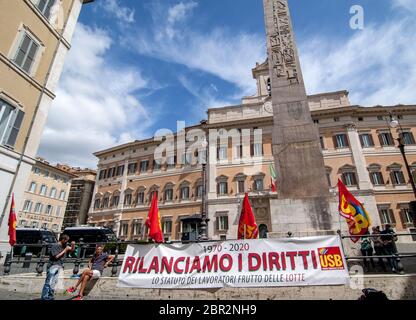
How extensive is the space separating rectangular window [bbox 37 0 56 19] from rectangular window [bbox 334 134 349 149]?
27.1 m

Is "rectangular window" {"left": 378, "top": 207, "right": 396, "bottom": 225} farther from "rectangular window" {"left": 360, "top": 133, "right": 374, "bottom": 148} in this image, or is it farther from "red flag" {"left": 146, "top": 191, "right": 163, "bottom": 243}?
"red flag" {"left": 146, "top": 191, "right": 163, "bottom": 243}

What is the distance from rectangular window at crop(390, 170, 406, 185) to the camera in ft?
A: 76.5

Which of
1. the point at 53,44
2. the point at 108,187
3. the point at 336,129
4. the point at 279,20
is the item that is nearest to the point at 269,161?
the point at 336,129

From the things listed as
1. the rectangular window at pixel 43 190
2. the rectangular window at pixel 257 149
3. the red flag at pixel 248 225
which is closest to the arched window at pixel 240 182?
the rectangular window at pixel 257 149

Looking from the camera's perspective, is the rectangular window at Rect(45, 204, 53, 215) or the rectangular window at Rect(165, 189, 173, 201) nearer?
the rectangular window at Rect(165, 189, 173, 201)

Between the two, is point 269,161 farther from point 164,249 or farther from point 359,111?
point 164,249

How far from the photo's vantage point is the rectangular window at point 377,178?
23.7m

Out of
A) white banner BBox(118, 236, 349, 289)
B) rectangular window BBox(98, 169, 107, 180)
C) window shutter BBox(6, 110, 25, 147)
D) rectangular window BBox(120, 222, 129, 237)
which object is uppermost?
rectangular window BBox(98, 169, 107, 180)

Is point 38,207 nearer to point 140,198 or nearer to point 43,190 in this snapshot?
point 43,190

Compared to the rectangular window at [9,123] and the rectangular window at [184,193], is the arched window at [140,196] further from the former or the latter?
the rectangular window at [9,123]

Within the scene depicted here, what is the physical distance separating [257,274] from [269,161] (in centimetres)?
2230

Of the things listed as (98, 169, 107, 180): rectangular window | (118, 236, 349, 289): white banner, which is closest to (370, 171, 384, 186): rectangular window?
(118, 236, 349, 289): white banner

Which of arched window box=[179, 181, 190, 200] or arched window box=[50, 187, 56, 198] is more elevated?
arched window box=[50, 187, 56, 198]

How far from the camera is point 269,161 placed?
26.1 metres
